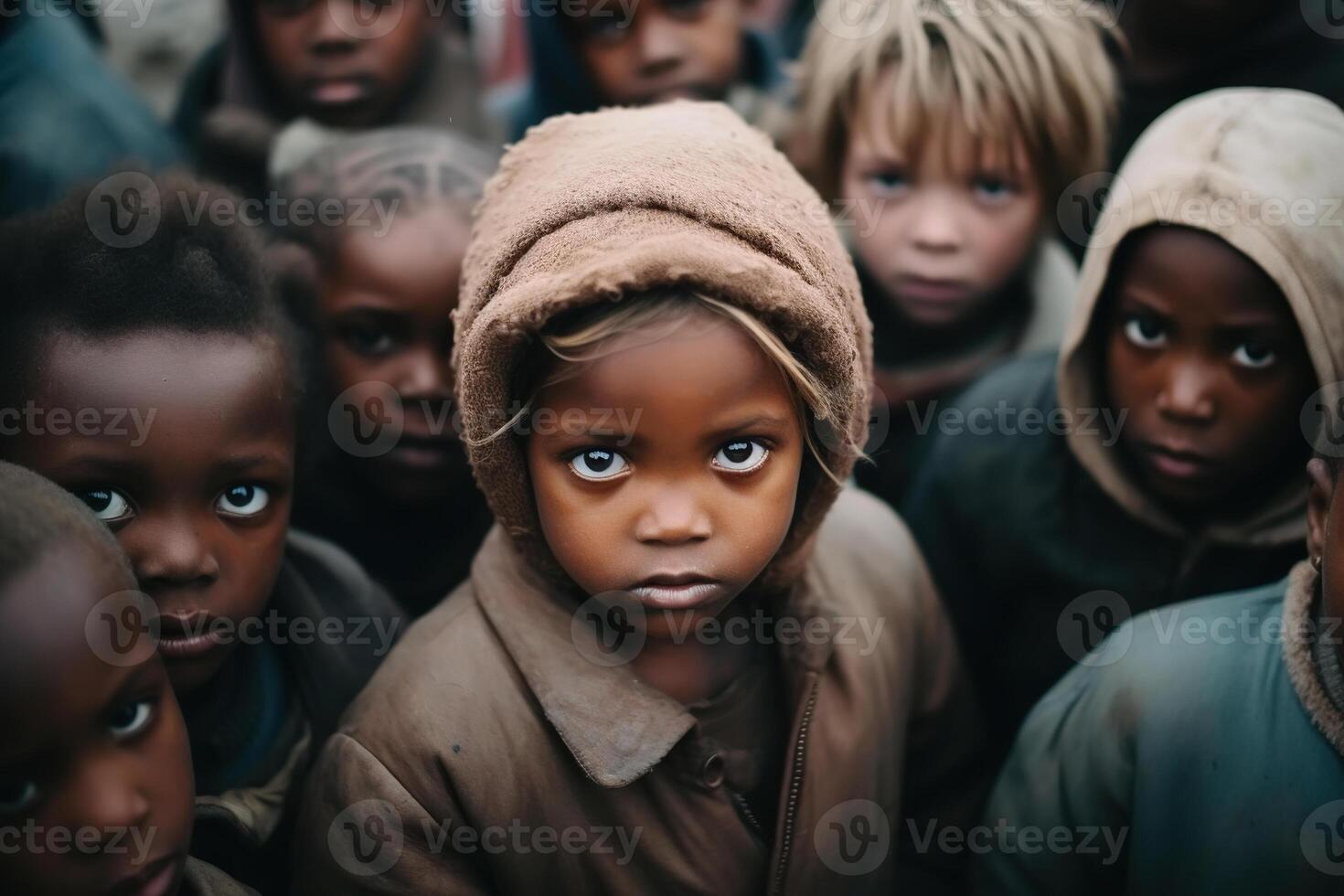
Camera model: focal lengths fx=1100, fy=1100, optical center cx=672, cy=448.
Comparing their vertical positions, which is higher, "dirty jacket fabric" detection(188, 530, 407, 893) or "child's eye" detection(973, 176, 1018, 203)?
"child's eye" detection(973, 176, 1018, 203)

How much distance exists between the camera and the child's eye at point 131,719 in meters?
1.40

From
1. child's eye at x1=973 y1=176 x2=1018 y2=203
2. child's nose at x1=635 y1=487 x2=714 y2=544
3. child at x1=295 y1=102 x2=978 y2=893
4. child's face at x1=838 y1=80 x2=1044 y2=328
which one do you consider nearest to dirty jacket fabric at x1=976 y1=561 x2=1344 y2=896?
child at x1=295 y1=102 x2=978 y2=893

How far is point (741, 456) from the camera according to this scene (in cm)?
161

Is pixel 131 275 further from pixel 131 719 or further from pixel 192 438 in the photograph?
pixel 131 719

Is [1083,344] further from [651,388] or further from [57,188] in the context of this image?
[57,188]

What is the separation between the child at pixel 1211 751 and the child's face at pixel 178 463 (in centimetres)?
143

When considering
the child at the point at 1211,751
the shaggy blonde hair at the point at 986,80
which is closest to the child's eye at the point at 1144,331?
the child at the point at 1211,751

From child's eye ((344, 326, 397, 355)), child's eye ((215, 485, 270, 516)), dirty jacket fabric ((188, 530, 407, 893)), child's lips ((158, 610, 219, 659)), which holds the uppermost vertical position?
child's eye ((215, 485, 270, 516))

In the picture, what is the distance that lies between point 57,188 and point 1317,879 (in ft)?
9.37

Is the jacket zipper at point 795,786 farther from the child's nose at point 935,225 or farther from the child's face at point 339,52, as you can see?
the child's face at point 339,52

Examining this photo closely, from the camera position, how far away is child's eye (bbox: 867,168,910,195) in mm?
2795

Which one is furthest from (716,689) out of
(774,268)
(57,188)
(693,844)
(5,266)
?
(57,188)

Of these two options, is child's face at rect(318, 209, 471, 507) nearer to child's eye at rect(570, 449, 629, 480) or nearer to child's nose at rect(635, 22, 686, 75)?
child's eye at rect(570, 449, 629, 480)

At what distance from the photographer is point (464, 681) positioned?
1.76 m
